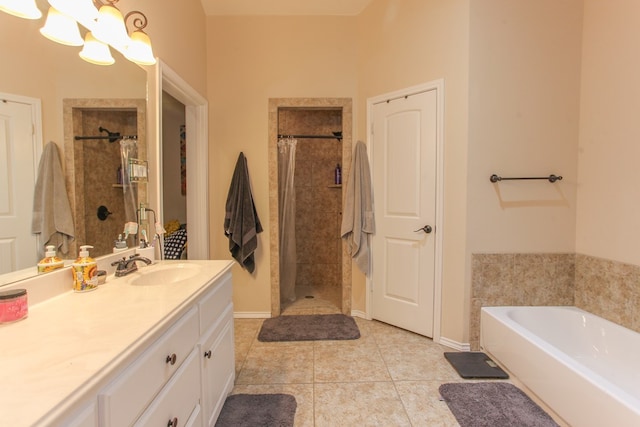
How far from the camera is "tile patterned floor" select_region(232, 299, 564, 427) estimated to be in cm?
170

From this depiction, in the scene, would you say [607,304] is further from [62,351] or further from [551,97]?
[62,351]

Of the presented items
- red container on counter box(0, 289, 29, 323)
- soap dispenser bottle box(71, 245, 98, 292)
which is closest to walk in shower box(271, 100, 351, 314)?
soap dispenser bottle box(71, 245, 98, 292)

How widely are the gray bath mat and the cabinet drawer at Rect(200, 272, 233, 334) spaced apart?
5.48 feet

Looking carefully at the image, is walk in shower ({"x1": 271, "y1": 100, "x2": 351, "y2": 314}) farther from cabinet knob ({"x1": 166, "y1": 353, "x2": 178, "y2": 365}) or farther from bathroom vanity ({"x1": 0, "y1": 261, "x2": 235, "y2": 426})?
cabinet knob ({"x1": 166, "y1": 353, "x2": 178, "y2": 365})

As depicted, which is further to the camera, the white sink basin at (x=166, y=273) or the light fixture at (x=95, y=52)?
the white sink basin at (x=166, y=273)

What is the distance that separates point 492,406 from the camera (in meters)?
1.75

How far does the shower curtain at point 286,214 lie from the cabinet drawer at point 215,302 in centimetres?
166

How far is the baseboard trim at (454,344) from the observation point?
2.35m

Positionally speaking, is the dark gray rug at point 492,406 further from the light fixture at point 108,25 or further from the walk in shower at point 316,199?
the light fixture at point 108,25

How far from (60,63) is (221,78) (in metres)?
1.90

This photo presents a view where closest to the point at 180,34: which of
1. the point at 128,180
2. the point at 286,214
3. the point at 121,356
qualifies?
the point at 128,180

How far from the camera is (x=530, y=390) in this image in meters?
1.79

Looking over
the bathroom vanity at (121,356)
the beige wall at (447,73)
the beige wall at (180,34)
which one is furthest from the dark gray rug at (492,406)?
the beige wall at (180,34)

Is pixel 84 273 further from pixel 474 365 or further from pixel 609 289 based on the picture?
pixel 609 289
